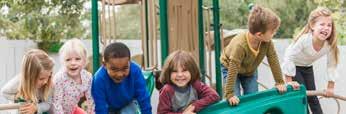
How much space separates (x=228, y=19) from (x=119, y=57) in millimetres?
8364

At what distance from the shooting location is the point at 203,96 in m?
3.26

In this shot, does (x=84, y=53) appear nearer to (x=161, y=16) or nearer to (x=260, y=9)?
(x=161, y=16)

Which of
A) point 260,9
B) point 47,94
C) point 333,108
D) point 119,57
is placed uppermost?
point 260,9

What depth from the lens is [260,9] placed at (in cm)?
339

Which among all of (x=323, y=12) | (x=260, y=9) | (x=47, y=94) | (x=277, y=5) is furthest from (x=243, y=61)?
(x=277, y=5)

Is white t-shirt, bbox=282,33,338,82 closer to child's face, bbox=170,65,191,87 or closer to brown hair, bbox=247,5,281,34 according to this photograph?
A: brown hair, bbox=247,5,281,34

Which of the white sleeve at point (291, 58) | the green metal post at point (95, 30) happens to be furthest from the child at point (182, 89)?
the white sleeve at point (291, 58)

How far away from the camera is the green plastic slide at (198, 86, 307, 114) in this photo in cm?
322

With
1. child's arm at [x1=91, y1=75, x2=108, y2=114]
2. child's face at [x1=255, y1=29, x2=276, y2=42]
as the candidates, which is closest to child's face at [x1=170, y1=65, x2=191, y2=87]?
child's arm at [x1=91, y1=75, x2=108, y2=114]

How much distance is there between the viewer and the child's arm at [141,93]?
3.12 metres

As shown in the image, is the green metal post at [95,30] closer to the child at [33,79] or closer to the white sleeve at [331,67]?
the child at [33,79]

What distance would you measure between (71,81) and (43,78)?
0.28 metres

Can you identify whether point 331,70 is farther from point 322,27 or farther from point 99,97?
point 99,97

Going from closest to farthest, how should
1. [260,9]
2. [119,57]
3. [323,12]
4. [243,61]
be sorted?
[119,57] → [260,9] → [243,61] → [323,12]
